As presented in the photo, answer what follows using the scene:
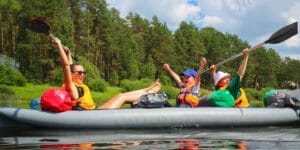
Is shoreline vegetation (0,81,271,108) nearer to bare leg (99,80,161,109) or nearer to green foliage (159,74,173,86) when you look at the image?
green foliage (159,74,173,86)

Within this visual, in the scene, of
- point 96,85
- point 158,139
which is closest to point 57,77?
point 96,85

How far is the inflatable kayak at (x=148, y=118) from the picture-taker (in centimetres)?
795

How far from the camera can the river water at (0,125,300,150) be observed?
Answer: 20.9 feet

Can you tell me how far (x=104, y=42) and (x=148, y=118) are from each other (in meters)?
39.6

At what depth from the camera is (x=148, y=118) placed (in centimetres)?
838

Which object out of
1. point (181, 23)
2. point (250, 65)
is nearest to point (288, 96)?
point (181, 23)

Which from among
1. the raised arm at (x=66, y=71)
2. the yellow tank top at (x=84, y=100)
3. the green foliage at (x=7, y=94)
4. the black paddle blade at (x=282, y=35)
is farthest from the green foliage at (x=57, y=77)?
the raised arm at (x=66, y=71)

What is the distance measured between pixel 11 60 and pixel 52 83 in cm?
387

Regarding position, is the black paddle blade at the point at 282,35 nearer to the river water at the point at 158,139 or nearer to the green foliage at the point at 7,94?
the river water at the point at 158,139

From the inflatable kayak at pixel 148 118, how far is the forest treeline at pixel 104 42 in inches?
1257

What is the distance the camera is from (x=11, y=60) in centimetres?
4050

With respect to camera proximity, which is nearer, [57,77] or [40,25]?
Answer: [40,25]

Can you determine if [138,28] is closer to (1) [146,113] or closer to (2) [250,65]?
(2) [250,65]

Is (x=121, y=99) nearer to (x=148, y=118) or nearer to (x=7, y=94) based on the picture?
(x=148, y=118)
